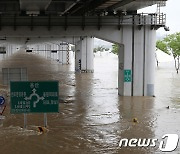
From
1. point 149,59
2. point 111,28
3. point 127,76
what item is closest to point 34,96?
point 111,28

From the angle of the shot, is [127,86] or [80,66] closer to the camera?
[127,86]

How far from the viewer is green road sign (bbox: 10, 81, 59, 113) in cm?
1644

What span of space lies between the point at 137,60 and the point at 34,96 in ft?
47.9

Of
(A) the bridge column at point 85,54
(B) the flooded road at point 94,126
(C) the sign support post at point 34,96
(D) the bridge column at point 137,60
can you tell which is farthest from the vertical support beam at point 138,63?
(A) the bridge column at point 85,54

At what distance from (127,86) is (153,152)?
15828 millimetres

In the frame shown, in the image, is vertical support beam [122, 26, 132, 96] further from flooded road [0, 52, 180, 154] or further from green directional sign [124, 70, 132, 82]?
flooded road [0, 52, 180, 154]

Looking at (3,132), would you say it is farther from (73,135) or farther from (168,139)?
(168,139)

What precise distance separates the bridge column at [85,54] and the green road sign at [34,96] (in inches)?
1501

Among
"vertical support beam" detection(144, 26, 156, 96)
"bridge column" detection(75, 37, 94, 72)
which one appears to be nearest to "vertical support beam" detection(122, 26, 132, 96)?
"vertical support beam" detection(144, 26, 156, 96)

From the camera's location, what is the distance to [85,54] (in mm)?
55344

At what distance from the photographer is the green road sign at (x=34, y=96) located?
16.4 m

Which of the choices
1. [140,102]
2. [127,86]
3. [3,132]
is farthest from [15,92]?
[127,86]

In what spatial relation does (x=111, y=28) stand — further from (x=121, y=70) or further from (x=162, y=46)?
(x=162, y=46)

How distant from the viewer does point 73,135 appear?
16.8 meters
